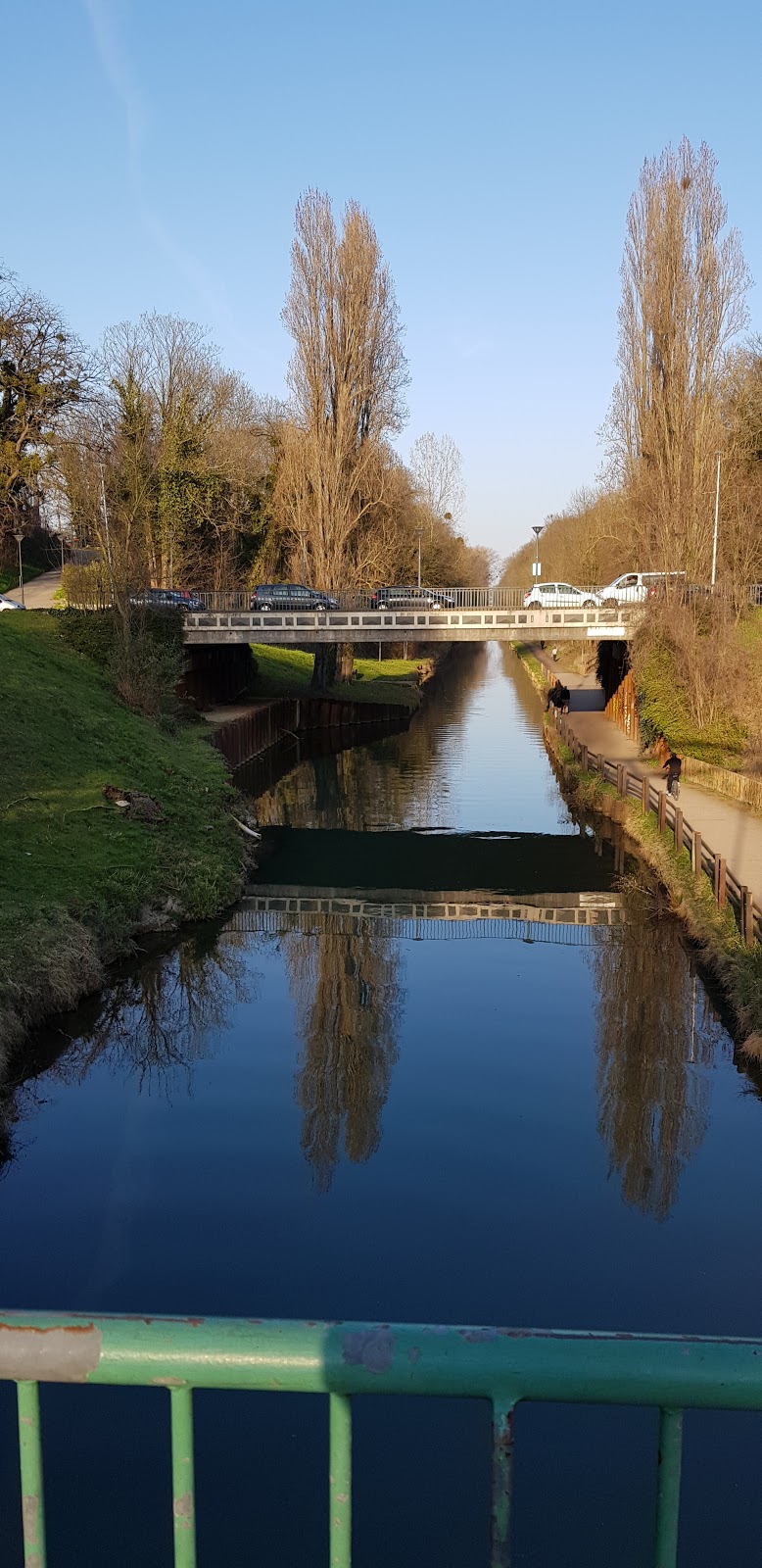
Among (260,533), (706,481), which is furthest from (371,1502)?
(260,533)

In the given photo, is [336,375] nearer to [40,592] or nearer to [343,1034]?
[40,592]

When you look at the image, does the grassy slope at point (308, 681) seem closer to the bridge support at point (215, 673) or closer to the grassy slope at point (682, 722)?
the bridge support at point (215, 673)

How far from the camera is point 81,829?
21.8 meters

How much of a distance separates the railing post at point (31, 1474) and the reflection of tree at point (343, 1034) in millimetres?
9960

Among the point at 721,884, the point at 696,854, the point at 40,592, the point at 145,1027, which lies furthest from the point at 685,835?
the point at 40,592

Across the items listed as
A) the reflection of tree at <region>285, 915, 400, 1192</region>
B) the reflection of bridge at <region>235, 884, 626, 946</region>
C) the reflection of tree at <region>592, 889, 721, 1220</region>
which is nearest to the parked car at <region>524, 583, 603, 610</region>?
the reflection of bridge at <region>235, 884, 626, 946</region>

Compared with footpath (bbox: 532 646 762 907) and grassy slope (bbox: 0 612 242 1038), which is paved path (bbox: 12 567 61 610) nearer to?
grassy slope (bbox: 0 612 242 1038)

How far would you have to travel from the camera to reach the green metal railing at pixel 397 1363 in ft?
6.29

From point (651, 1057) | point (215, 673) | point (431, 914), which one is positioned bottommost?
point (431, 914)

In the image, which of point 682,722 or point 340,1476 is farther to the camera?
point 682,722

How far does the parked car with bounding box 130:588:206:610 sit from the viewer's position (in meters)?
35.4

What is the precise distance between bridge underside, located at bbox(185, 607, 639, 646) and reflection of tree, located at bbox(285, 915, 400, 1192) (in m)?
18.7

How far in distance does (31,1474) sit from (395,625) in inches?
1496

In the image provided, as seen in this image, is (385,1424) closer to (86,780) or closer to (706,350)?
(86,780)
